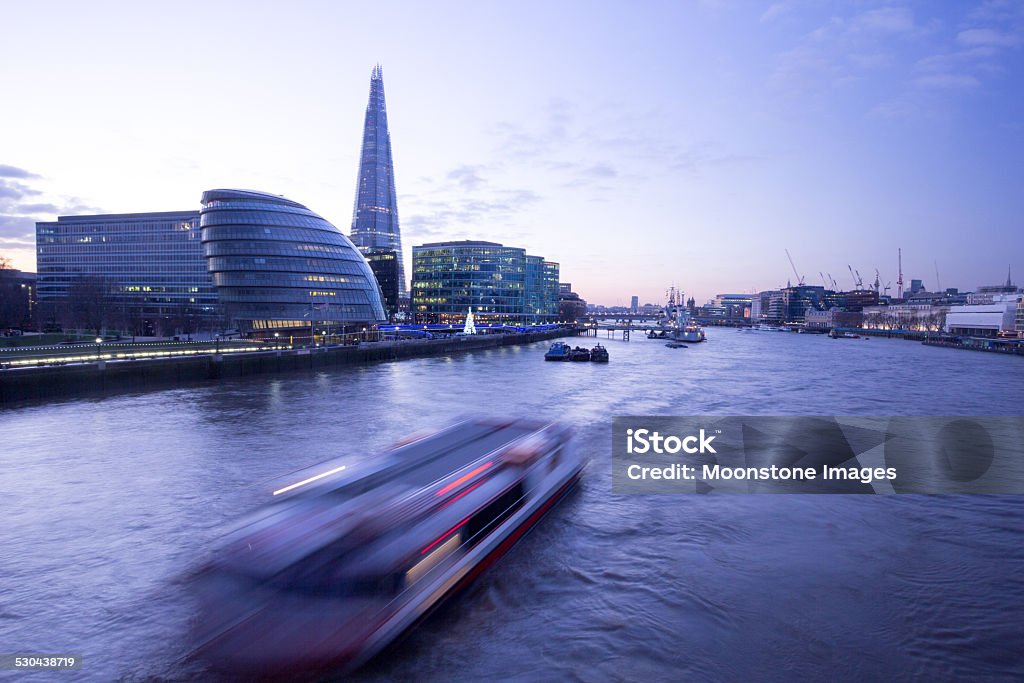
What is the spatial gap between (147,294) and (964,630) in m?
149

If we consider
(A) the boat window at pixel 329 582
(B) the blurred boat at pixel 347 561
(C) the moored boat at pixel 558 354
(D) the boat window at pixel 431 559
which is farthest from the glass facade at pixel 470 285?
(A) the boat window at pixel 329 582

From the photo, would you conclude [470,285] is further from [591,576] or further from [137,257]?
[591,576]

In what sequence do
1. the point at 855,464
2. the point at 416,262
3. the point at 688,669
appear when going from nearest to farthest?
the point at 688,669 < the point at 855,464 < the point at 416,262

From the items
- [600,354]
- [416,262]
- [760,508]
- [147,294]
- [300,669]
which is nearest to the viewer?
[300,669]

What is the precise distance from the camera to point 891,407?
123ft

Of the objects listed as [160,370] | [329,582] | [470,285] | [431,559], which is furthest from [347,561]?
[470,285]

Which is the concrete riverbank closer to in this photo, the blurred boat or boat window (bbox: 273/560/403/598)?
the blurred boat

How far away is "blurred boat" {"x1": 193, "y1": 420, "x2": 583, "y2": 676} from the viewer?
275 inches

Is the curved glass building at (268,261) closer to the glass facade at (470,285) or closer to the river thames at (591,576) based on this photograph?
the river thames at (591,576)

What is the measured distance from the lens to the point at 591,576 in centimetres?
1188

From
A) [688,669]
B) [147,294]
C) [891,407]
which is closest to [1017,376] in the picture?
[891,407]

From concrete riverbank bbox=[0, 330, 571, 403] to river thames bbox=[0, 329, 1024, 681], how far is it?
30.6 feet

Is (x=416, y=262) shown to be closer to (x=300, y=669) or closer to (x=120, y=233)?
(x=120, y=233)

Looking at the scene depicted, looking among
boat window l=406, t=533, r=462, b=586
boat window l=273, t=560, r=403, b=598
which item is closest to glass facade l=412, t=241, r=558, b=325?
boat window l=406, t=533, r=462, b=586
